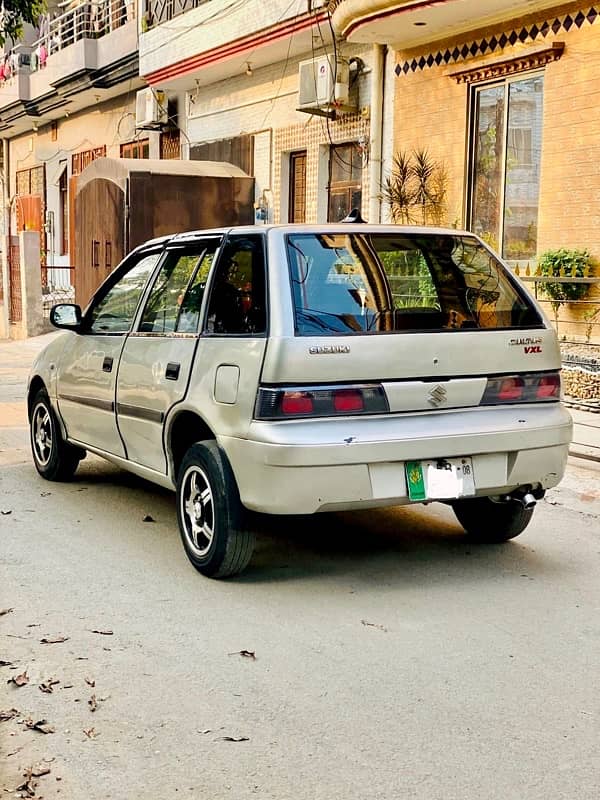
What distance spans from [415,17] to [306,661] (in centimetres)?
1054

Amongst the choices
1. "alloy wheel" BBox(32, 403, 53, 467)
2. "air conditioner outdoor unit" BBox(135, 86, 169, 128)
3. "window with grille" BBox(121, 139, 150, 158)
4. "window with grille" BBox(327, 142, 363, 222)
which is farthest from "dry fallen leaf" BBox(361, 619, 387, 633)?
"window with grille" BBox(121, 139, 150, 158)

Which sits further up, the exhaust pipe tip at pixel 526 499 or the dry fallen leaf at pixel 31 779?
the exhaust pipe tip at pixel 526 499

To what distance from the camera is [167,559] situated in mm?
5898

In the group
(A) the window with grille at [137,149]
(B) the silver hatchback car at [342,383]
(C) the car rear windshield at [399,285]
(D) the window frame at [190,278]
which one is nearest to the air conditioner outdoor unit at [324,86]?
(A) the window with grille at [137,149]

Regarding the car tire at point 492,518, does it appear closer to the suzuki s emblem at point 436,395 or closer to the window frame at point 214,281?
the suzuki s emblem at point 436,395

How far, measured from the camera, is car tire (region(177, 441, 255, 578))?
5273 mm

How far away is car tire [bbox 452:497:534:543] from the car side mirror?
2.77 m

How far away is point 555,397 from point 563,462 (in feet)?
1.11

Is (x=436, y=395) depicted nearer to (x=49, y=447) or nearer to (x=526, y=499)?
(x=526, y=499)

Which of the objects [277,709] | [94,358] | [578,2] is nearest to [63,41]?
[578,2]

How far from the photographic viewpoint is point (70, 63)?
24.9m

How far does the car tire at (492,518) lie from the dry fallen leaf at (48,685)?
2.62 m

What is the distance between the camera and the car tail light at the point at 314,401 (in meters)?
5.04

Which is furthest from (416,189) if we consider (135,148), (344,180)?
(135,148)
